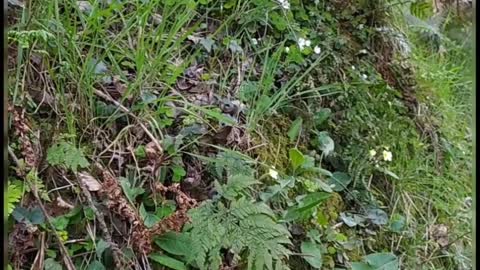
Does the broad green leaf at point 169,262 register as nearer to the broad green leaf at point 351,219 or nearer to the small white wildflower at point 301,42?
the broad green leaf at point 351,219

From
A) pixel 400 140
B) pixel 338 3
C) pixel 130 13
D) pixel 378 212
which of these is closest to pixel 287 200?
pixel 378 212

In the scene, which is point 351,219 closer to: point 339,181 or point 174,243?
point 339,181

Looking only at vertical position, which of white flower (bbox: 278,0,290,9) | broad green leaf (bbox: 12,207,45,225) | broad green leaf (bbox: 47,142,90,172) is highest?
white flower (bbox: 278,0,290,9)

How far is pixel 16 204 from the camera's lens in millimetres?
1024

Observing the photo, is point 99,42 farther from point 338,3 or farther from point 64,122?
point 338,3

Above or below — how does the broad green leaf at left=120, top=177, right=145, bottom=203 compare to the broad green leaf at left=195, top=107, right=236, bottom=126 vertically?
below

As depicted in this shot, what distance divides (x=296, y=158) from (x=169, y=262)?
390mm

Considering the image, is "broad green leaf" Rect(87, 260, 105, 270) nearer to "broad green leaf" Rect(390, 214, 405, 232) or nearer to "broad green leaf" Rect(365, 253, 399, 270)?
"broad green leaf" Rect(365, 253, 399, 270)

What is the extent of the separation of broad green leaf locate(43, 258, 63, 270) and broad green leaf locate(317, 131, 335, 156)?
675 millimetres

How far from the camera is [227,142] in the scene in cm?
130

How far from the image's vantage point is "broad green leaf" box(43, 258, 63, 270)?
3.27 ft

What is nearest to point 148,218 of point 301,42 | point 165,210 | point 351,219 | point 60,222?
point 165,210

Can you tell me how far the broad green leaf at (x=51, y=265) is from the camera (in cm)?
100

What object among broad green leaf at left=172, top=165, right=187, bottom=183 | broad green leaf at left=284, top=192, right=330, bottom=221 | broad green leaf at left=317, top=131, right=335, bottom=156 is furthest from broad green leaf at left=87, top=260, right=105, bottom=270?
broad green leaf at left=317, top=131, right=335, bottom=156
